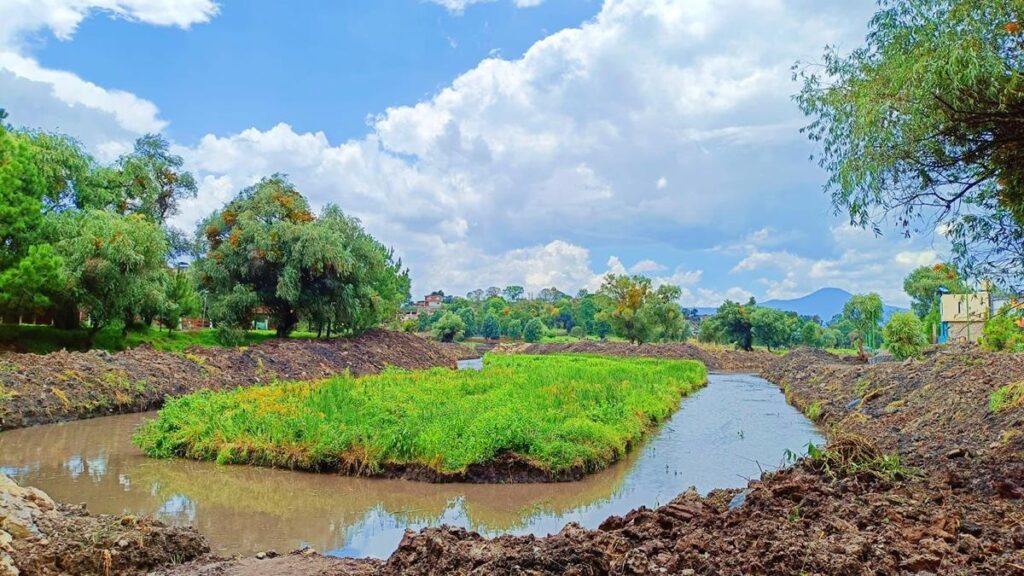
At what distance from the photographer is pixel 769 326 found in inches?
2314

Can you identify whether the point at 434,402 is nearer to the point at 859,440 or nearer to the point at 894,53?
the point at 859,440

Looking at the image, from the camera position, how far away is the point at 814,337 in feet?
213

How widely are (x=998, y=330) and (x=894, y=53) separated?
16.2m

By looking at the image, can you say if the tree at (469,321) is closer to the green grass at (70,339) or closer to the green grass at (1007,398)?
the green grass at (70,339)

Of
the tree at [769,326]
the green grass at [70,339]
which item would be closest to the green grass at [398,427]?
the green grass at [70,339]

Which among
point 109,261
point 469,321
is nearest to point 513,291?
point 469,321

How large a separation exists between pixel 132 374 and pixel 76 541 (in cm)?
1503

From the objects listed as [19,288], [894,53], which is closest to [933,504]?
[894,53]

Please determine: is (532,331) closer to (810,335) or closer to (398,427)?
(810,335)

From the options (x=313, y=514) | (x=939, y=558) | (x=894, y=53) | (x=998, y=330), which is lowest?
(x=313, y=514)

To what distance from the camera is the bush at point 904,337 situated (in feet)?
89.6

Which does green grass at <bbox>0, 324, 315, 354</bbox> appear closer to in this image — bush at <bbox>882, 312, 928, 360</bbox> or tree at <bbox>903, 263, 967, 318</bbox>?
bush at <bbox>882, 312, 928, 360</bbox>

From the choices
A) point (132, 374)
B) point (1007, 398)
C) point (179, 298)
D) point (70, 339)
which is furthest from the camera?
point (179, 298)

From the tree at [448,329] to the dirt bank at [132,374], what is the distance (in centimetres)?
4133
